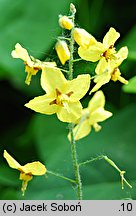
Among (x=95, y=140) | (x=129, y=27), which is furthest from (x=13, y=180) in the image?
(x=129, y=27)

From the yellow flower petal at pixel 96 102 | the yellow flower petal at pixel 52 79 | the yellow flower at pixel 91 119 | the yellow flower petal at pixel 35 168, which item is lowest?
the yellow flower petal at pixel 35 168

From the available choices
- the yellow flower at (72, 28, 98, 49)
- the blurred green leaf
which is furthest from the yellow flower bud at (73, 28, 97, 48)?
the blurred green leaf

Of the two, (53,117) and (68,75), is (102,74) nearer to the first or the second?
(68,75)

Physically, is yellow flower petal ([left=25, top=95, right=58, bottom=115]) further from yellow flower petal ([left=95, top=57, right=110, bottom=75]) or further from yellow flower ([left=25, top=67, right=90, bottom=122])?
yellow flower petal ([left=95, top=57, right=110, bottom=75])

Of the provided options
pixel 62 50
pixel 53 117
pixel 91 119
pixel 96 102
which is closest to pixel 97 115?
pixel 91 119

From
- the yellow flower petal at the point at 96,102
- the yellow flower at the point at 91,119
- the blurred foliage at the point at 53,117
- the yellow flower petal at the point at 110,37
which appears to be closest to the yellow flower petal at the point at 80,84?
the yellow flower petal at the point at 110,37

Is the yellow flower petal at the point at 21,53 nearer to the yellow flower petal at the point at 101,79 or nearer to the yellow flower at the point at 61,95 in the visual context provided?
the yellow flower at the point at 61,95

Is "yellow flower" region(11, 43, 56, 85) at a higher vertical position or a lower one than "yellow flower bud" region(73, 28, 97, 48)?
lower
